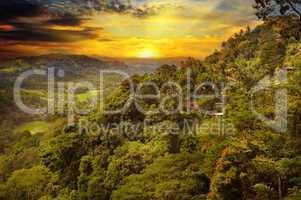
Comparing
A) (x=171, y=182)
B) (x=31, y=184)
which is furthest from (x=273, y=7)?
(x=31, y=184)

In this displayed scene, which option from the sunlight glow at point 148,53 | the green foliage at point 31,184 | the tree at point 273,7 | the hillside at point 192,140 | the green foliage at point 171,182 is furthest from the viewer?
the sunlight glow at point 148,53

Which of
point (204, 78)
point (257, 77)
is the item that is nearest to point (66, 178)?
point (204, 78)

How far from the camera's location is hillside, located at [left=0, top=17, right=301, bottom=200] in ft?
43.0

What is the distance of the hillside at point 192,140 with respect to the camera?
516 inches

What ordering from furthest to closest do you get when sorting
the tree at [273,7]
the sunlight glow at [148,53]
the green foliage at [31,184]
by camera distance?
the sunlight glow at [148,53] < the green foliage at [31,184] < the tree at [273,7]

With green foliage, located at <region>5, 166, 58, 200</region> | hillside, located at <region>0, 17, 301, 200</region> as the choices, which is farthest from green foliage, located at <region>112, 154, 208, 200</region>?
green foliage, located at <region>5, 166, 58, 200</region>

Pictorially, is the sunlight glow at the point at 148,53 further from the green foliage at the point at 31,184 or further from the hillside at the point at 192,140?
the green foliage at the point at 31,184

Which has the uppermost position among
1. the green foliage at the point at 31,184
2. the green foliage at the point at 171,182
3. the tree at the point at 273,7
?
the tree at the point at 273,7

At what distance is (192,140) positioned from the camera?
2219 centimetres

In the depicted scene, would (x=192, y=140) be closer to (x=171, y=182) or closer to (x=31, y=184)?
(x=171, y=182)

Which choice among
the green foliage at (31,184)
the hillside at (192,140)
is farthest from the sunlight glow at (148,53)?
the green foliage at (31,184)

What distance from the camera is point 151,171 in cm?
1631

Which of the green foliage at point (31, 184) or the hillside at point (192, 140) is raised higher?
the hillside at point (192, 140)

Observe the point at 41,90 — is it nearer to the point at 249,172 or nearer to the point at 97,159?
the point at 97,159
